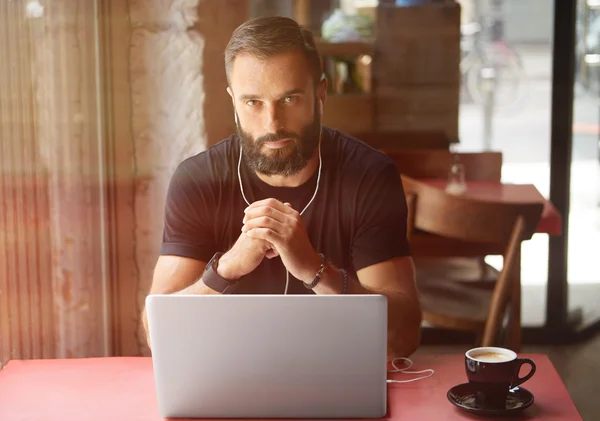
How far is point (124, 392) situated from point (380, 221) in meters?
0.71

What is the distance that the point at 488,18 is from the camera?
→ 2.92 metres

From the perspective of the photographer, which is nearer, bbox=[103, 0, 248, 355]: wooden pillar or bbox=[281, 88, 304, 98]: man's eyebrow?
bbox=[281, 88, 304, 98]: man's eyebrow

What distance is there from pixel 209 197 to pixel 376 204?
0.36m

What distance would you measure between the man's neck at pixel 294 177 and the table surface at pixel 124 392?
0.51m

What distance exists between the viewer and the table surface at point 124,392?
1.15m

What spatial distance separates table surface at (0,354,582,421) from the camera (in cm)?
115

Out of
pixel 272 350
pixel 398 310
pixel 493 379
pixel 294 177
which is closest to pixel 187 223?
pixel 294 177

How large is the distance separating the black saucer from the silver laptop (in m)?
0.13

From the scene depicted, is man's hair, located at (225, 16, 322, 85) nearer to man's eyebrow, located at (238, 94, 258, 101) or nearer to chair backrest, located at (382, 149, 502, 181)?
man's eyebrow, located at (238, 94, 258, 101)

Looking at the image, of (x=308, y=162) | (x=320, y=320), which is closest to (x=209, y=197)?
(x=308, y=162)

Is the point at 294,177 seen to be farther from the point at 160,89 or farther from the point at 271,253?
the point at 160,89

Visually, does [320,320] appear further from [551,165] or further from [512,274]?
[551,165]

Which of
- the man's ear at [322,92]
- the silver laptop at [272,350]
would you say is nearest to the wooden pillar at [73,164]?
the man's ear at [322,92]

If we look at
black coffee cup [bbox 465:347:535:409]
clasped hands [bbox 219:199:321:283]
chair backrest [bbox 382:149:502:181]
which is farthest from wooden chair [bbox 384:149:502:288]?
black coffee cup [bbox 465:347:535:409]
